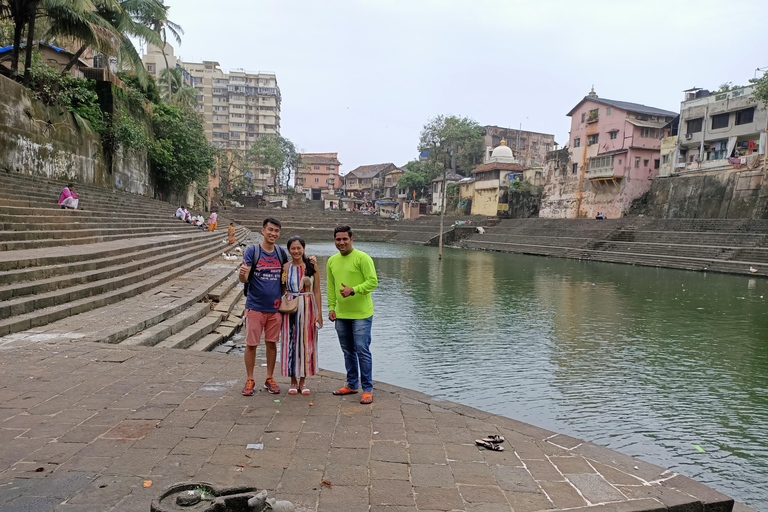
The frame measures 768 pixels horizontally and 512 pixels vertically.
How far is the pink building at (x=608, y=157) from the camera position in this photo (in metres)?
35.7

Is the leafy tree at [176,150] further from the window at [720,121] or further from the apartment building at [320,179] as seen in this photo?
the apartment building at [320,179]

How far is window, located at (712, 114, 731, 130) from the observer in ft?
99.2

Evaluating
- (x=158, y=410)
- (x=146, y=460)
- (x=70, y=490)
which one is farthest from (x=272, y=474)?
(x=158, y=410)

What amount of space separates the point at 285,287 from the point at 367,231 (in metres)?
41.5

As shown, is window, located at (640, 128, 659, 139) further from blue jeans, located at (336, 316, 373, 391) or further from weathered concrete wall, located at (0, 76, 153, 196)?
blue jeans, located at (336, 316, 373, 391)

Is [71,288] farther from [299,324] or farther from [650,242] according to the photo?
[650,242]

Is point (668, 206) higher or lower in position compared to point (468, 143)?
lower

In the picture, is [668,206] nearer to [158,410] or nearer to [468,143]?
[468,143]

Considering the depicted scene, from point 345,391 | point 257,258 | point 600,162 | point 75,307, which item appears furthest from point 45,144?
point 600,162

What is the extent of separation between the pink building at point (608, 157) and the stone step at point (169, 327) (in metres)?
34.3

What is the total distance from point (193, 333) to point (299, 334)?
127 inches

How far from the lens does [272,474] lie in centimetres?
290

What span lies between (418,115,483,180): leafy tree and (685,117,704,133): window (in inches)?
1007

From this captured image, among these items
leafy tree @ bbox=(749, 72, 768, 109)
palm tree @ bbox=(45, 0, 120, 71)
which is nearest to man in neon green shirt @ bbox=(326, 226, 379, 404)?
palm tree @ bbox=(45, 0, 120, 71)
